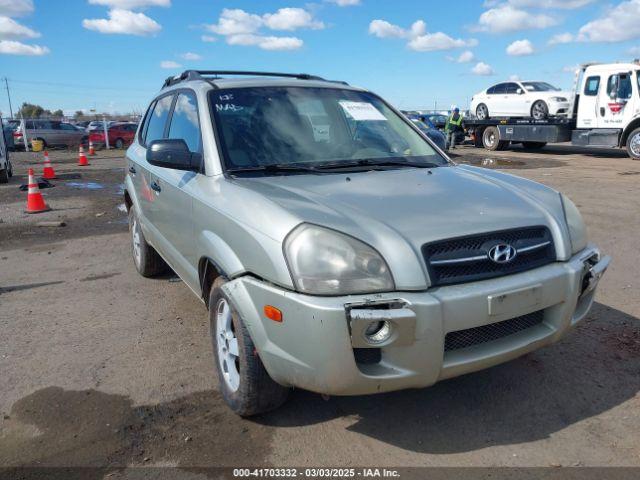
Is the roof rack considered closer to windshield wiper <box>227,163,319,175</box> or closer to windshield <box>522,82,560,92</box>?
windshield wiper <box>227,163,319,175</box>

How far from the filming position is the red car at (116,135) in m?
28.1

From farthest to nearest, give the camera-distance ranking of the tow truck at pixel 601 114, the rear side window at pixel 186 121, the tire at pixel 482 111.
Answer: the tire at pixel 482 111 → the tow truck at pixel 601 114 → the rear side window at pixel 186 121

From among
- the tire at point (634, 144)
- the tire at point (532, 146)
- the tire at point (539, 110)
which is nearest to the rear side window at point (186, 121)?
the tire at point (634, 144)

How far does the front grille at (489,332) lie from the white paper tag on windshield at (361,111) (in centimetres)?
191

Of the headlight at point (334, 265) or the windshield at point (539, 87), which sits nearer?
the headlight at point (334, 265)

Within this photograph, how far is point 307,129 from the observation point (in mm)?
3508

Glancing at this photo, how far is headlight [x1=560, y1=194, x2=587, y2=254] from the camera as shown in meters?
2.82

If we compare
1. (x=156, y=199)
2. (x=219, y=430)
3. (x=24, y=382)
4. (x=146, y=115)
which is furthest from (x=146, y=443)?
(x=146, y=115)

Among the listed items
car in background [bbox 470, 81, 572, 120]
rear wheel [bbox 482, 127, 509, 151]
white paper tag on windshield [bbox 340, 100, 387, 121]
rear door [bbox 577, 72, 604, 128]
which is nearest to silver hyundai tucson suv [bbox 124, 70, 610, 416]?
white paper tag on windshield [bbox 340, 100, 387, 121]

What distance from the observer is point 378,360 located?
2326mm

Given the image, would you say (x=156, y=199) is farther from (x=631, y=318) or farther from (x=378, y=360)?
(x=631, y=318)

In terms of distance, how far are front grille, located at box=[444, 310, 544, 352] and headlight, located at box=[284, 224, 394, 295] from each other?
42 cm

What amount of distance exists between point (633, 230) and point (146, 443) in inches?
264

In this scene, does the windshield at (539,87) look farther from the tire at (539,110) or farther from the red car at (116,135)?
the red car at (116,135)
